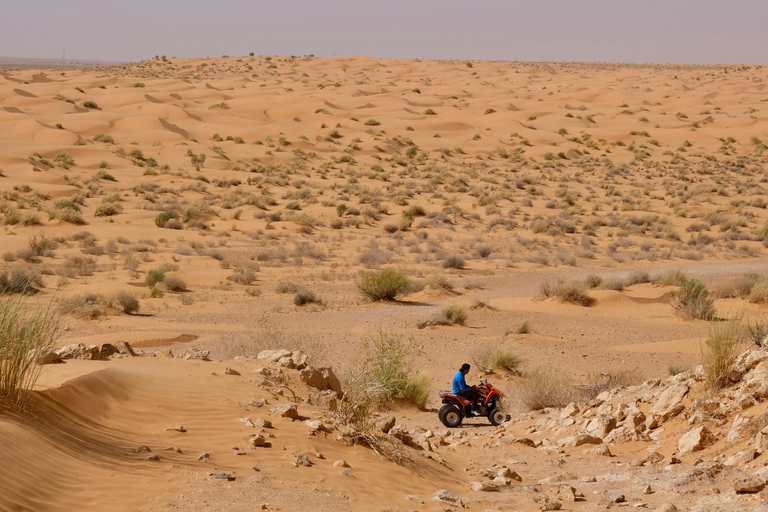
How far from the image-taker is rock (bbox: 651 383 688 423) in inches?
360

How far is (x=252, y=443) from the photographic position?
7.38m

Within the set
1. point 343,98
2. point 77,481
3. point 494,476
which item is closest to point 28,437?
point 77,481

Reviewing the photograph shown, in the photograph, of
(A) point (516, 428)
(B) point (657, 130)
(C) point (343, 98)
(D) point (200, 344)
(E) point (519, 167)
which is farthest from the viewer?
(C) point (343, 98)

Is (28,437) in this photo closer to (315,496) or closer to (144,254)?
(315,496)

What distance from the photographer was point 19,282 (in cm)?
1812

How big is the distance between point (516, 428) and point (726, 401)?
3.29 meters

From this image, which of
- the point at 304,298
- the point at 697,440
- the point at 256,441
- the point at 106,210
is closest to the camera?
the point at 256,441

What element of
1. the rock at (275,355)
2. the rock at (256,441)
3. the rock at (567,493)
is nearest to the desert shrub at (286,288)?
the rock at (275,355)

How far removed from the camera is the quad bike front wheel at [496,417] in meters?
11.7

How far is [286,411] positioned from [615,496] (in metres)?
3.31

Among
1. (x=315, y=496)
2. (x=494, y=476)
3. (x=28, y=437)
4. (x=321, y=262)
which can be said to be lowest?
(x=321, y=262)

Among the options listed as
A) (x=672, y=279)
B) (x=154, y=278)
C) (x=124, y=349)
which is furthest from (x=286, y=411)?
(x=672, y=279)

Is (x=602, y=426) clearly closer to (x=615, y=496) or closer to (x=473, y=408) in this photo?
(x=473, y=408)

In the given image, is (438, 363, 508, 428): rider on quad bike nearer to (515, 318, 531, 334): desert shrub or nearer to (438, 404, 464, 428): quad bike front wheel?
(438, 404, 464, 428): quad bike front wheel
